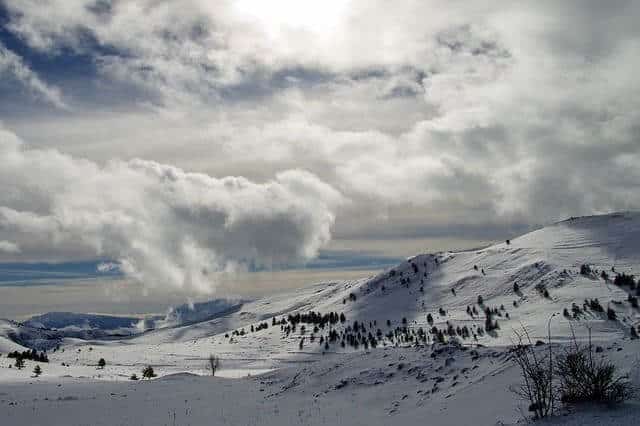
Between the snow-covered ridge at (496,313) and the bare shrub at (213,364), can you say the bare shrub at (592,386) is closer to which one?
the bare shrub at (213,364)

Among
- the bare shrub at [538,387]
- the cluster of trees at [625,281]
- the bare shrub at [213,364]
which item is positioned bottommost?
the bare shrub at [213,364]

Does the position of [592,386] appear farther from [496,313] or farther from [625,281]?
[625,281]

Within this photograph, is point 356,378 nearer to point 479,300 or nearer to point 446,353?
point 446,353

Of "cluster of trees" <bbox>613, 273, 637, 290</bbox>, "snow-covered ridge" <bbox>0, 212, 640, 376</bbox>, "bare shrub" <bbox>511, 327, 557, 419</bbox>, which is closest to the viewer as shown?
"bare shrub" <bbox>511, 327, 557, 419</bbox>

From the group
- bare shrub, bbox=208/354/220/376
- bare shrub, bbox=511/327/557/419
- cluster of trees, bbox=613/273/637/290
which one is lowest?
bare shrub, bbox=208/354/220/376

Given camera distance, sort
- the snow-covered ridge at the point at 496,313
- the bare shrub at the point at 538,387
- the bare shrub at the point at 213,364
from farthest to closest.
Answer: the snow-covered ridge at the point at 496,313, the bare shrub at the point at 213,364, the bare shrub at the point at 538,387

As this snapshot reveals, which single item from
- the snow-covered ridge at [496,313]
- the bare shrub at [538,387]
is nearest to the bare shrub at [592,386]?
the bare shrub at [538,387]

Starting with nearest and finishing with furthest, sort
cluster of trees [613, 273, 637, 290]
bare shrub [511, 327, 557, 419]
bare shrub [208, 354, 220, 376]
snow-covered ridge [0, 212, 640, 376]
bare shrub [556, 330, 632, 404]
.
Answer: bare shrub [511, 327, 557, 419] < bare shrub [556, 330, 632, 404] < bare shrub [208, 354, 220, 376] < snow-covered ridge [0, 212, 640, 376] < cluster of trees [613, 273, 637, 290]

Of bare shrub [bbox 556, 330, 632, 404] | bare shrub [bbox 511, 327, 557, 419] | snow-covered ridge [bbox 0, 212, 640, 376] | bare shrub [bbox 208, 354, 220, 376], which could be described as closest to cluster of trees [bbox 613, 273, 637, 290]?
snow-covered ridge [bbox 0, 212, 640, 376]

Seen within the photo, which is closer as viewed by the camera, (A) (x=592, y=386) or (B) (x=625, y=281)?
(A) (x=592, y=386)

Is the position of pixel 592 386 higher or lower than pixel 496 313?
higher

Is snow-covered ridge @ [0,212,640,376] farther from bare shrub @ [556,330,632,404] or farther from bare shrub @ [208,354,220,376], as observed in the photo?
bare shrub @ [556,330,632,404]

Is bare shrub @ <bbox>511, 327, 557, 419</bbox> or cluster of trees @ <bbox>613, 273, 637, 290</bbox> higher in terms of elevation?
cluster of trees @ <bbox>613, 273, 637, 290</bbox>

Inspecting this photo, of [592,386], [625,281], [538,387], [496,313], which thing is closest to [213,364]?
[592,386]
